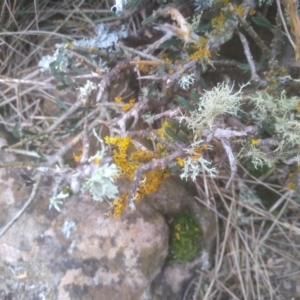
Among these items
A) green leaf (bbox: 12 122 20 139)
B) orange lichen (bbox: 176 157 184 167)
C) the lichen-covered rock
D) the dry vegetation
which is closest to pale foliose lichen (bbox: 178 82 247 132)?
the dry vegetation

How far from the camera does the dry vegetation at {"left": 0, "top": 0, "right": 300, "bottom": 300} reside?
1.35 metres

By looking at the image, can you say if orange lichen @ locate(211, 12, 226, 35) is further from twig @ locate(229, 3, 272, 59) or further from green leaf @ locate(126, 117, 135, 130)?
green leaf @ locate(126, 117, 135, 130)

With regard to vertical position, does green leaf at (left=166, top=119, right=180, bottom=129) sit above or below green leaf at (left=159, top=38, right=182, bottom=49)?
below

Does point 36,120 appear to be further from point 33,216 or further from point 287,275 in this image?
point 287,275

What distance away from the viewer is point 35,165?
1.39m

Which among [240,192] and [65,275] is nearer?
[65,275]

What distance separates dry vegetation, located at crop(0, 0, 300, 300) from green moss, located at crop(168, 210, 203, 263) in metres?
0.10

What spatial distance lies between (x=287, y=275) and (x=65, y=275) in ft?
2.90

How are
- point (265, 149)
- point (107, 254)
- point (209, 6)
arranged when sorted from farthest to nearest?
point (107, 254)
point (209, 6)
point (265, 149)

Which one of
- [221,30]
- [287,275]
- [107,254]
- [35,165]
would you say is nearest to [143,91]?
[221,30]

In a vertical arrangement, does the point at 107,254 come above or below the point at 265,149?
below

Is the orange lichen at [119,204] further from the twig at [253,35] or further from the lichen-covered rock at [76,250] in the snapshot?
the twig at [253,35]

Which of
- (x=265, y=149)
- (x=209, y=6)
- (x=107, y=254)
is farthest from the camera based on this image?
(x=107, y=254)

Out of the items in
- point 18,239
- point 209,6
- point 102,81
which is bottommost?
point 18,239
